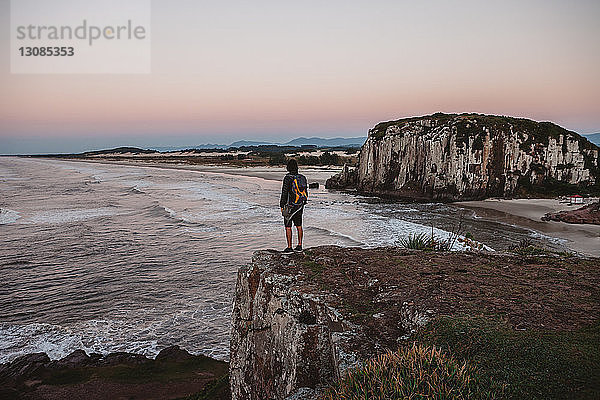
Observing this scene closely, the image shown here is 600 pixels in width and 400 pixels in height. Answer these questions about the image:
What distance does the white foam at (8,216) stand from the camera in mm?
25672

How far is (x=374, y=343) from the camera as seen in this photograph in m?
5.56

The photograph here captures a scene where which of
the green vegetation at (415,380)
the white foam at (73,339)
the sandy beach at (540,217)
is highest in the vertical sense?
the green vegetation at (415,380)

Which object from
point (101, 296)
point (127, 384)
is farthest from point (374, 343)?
point (101, 296)

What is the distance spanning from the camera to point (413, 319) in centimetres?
589

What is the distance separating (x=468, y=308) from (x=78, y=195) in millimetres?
40323

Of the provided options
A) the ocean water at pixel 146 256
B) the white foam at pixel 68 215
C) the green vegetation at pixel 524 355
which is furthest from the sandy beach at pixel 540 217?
the white foam at pixel 68 215

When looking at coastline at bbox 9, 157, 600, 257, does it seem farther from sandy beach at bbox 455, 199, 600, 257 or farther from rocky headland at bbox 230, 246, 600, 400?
rocky headland at bbox 230, 246, 600, 400

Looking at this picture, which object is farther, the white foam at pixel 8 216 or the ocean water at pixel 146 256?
the white foam at pixel 8 216

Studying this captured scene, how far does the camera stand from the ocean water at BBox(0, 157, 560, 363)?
11.0 m

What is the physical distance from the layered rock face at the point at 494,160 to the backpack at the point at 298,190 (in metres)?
29.7

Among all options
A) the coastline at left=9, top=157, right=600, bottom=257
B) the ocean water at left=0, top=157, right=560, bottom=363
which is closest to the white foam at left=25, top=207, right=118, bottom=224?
the ocean water at left=0, top=157, right=560, bottom=363

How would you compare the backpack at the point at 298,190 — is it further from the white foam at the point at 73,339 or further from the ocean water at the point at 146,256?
the white foam at the point at 73,339

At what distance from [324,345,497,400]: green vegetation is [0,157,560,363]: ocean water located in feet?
20.6

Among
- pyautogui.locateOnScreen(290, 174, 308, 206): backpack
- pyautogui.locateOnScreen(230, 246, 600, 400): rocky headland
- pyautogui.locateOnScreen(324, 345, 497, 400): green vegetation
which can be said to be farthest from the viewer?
pyautogui.locateOnScreen(290, 174, 308, 206): backpack
